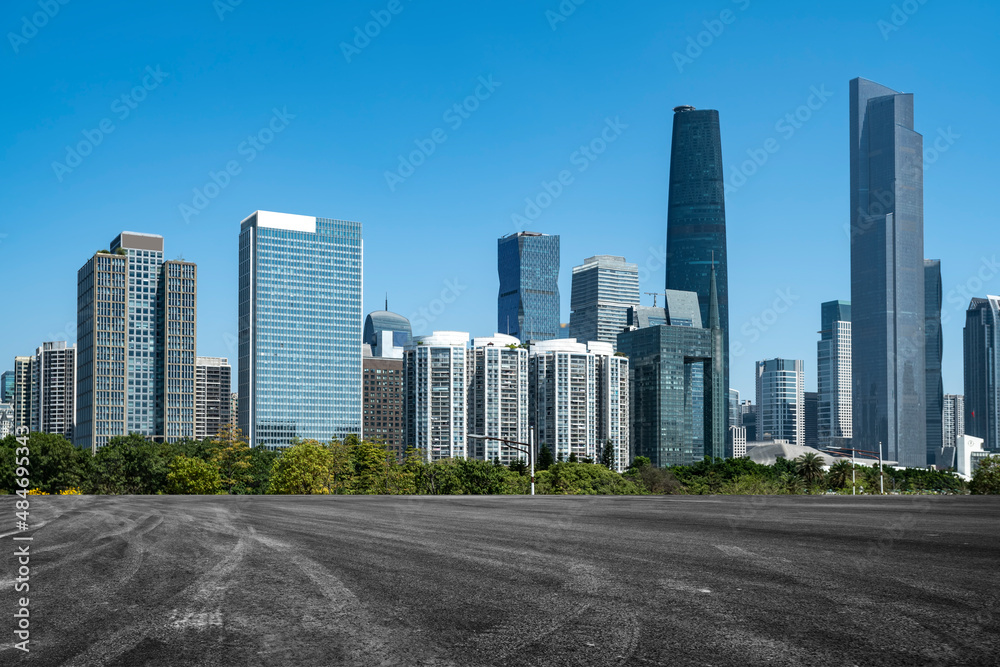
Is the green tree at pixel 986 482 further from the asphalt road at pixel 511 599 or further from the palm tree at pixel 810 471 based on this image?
the asphalt road at pixel 511 599

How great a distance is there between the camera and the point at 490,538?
61.5ft

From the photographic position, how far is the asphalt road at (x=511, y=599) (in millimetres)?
8219

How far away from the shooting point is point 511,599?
10758mm

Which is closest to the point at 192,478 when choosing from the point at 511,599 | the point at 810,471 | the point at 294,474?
the point at 294,474

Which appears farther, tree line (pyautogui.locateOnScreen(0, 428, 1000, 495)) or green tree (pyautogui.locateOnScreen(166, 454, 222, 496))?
green tree (pyautogui.locateOnScreen(166, 454, 222, 496))

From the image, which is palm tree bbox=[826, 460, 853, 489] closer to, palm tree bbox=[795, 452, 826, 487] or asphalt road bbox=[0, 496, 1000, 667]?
palm tree bbox=[795, 452, 826, 487]

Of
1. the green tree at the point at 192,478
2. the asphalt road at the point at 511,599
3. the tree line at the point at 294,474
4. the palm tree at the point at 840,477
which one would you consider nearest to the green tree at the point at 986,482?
the tree line at the point at 294,474

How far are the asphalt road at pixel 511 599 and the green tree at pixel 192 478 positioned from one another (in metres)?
78.4

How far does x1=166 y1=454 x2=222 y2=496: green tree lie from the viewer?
94.1 m

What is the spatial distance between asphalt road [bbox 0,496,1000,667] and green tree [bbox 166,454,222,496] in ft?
257

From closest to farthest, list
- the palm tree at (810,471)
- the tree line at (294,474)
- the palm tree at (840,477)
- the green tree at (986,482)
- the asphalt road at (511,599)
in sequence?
1. the asphalt road at (511,599)
2. the green tree at (986,482)
3. the tree line at (294,474)
4. the palm tree at (840,477)
5. the palm tree at (810,471)

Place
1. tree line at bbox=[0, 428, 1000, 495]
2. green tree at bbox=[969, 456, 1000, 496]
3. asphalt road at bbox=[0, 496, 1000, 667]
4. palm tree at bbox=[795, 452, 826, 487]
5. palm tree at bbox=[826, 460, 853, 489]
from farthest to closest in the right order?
palm tree at bbox=[795, 452, 826, 487] → palm tree at bbox=[826, 460, 853, 489] → tree line at bbox=[0, 428, 1000, 495] → green tree at bbox=[969, 456, 1000, 496] → asphalt road at bbox=[0, 496, 1000, 667]

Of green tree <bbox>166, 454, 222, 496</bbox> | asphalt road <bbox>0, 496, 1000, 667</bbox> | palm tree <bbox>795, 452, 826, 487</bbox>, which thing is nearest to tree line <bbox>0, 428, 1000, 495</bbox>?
green tree <bbox>166, 454, 222, 496</bbox>

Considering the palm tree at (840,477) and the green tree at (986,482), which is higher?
the green tree at (986,482)
